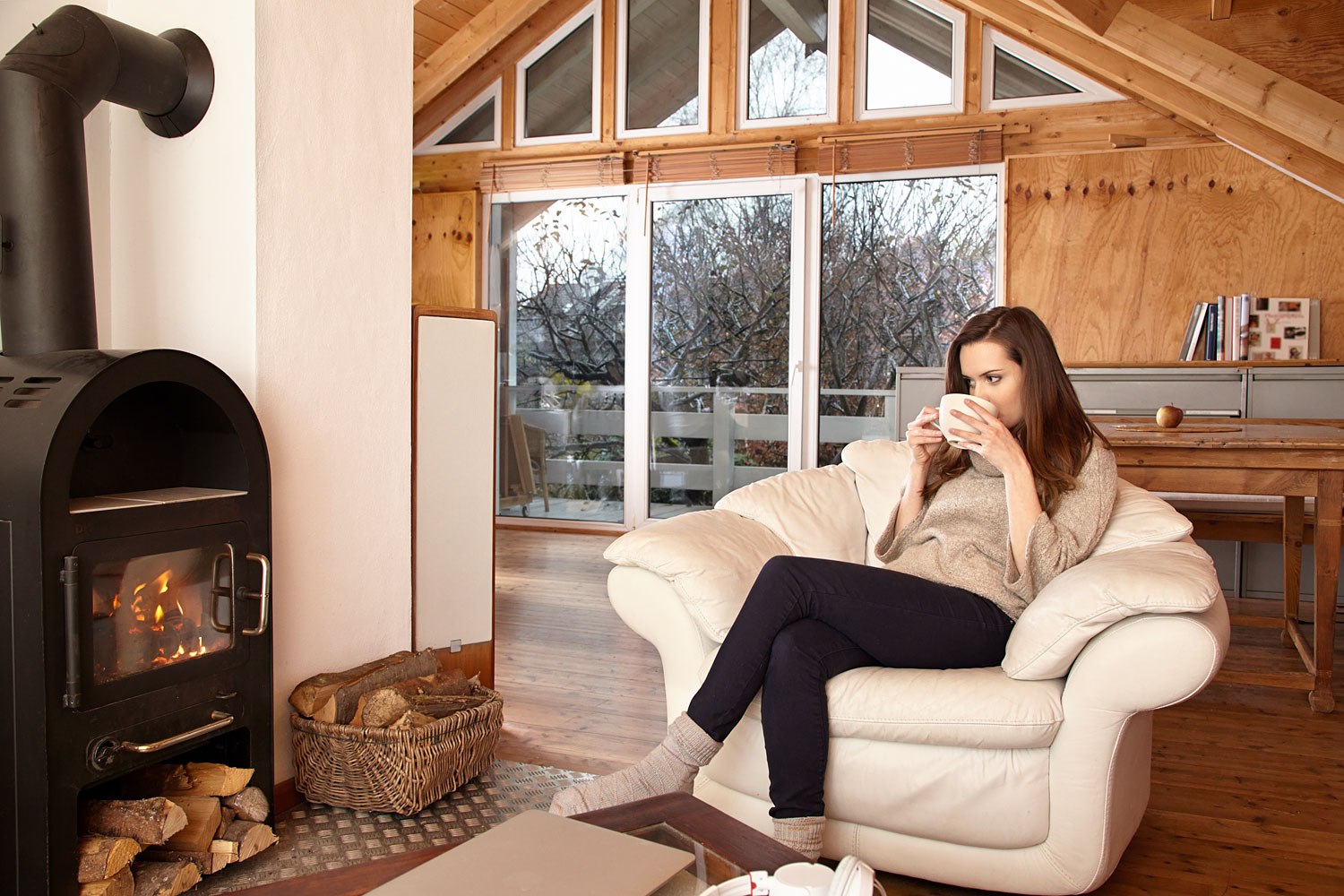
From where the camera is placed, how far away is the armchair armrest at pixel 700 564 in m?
1.97

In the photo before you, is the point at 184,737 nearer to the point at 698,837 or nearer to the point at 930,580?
the point at 698,837

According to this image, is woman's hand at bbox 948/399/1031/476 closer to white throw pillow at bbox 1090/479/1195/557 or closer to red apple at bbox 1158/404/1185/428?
white throw pillow at bbox 1090/479/1195/557

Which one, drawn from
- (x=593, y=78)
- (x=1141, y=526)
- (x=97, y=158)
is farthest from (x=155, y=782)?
(x=593, y=78)

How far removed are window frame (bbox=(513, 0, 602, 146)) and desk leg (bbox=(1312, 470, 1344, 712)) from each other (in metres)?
4.49

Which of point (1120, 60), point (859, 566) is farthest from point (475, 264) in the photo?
point (859, 566)

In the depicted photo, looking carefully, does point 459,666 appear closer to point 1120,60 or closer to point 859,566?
point 859,566

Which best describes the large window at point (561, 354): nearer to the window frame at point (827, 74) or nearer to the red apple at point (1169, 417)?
the window frame at point (827, 74)

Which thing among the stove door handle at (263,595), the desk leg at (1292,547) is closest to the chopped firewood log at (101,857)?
the stove door handle at (263,595)

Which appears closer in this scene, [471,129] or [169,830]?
[169,830]

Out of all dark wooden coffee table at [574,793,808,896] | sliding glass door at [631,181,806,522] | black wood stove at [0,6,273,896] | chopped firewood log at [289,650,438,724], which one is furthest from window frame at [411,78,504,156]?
dark wooden coffee table at [574,793,808,896]

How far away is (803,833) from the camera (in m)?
1.67

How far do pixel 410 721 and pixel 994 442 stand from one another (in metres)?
1.35

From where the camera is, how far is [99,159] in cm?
217

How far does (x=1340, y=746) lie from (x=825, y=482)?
1576mm
